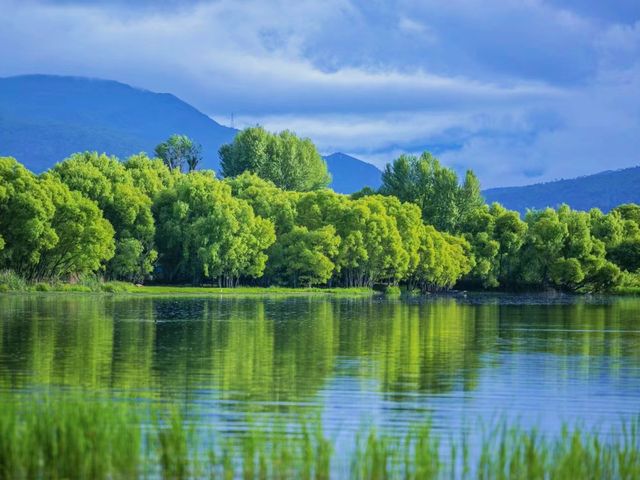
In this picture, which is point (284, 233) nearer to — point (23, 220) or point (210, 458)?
point (23, 220)

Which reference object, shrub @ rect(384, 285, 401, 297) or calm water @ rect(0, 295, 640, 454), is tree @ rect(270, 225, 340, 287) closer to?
shrub @ rect(384, 285, 401, 297)

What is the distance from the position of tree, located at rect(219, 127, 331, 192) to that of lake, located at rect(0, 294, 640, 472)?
126 meters

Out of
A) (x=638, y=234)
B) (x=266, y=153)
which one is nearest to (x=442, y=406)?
(x=638, y=234)

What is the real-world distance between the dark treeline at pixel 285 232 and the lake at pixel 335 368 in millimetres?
36632

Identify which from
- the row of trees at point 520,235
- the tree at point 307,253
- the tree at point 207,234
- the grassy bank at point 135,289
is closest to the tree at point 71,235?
the grassy bank at point 135,289

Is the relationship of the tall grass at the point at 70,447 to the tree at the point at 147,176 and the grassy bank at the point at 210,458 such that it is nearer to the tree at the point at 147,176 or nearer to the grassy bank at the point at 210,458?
the grassy bank at the point at 210,458

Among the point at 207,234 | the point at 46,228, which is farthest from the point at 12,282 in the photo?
the point at 207,234

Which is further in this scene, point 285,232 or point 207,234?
point 285,232

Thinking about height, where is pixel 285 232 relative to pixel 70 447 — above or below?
above

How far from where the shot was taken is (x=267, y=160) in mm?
192250

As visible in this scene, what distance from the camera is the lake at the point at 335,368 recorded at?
2608 cm

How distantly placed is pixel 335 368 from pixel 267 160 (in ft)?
517

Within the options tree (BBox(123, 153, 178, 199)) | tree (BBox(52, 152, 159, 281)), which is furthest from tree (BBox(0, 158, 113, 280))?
tree (BBox(123, 153, 178, 199))

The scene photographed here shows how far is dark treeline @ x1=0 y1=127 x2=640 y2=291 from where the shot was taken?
102 metres
